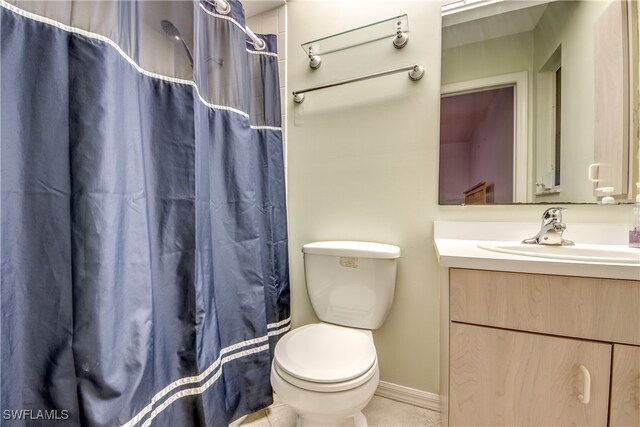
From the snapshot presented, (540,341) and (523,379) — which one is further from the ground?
(540,341)

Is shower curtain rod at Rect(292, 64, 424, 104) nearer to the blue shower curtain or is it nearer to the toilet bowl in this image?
the blue shower curtain

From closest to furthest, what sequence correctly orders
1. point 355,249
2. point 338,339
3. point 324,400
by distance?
point 324,400 < point 338,339 < point 355,249

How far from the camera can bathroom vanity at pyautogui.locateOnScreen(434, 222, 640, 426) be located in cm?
59

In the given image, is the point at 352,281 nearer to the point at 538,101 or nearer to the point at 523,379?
the point at 523,379

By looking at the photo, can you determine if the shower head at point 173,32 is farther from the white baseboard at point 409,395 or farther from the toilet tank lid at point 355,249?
the white baseboard at point 409,395

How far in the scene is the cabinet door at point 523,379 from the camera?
613mm

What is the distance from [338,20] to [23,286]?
1.56 meters

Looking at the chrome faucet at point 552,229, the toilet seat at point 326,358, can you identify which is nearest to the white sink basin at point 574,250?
the chrome faucet at point 552,229

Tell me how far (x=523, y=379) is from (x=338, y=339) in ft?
1.88

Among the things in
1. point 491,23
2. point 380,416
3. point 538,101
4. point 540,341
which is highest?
Result: point 491,23

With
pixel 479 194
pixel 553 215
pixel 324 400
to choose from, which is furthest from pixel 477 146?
pixel 324 400

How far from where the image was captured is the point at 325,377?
0.79m

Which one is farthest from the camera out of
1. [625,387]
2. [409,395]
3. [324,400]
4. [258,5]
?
[258,5]

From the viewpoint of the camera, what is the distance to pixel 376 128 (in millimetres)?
1253
